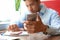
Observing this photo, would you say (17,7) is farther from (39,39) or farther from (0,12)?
(0,12)

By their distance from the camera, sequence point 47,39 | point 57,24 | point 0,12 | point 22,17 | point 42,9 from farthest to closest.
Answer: point 0,12, point 22,17, point 42,9, point 57,24, point 47,39

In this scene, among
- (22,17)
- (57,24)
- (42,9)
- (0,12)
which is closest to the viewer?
(57,24)

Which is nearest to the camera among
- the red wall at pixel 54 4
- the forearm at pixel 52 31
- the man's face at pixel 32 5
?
the forearm at pixel 52 31

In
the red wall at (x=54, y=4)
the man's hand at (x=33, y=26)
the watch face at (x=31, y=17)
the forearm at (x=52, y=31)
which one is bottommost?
the forearm at (x=52, y=31)

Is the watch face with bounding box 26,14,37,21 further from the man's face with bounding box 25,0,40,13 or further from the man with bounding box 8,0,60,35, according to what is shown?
the man's face with bounding box 25,0,40,13

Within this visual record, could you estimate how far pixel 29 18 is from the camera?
3.43 ft

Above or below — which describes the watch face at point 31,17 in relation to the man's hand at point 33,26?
above

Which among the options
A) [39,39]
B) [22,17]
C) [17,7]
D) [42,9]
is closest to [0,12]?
[22,17]

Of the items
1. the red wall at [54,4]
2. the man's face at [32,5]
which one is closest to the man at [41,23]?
the man's face at [32,5]

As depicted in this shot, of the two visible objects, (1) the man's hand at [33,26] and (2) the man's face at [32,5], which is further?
(2) the man's face at [32,5]

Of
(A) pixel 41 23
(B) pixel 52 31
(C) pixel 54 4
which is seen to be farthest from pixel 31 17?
(C) pixel 54 4

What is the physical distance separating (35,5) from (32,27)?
0.38 m

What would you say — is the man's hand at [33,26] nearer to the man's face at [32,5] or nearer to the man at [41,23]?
the man at [41,23]

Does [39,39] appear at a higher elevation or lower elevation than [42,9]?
lower
